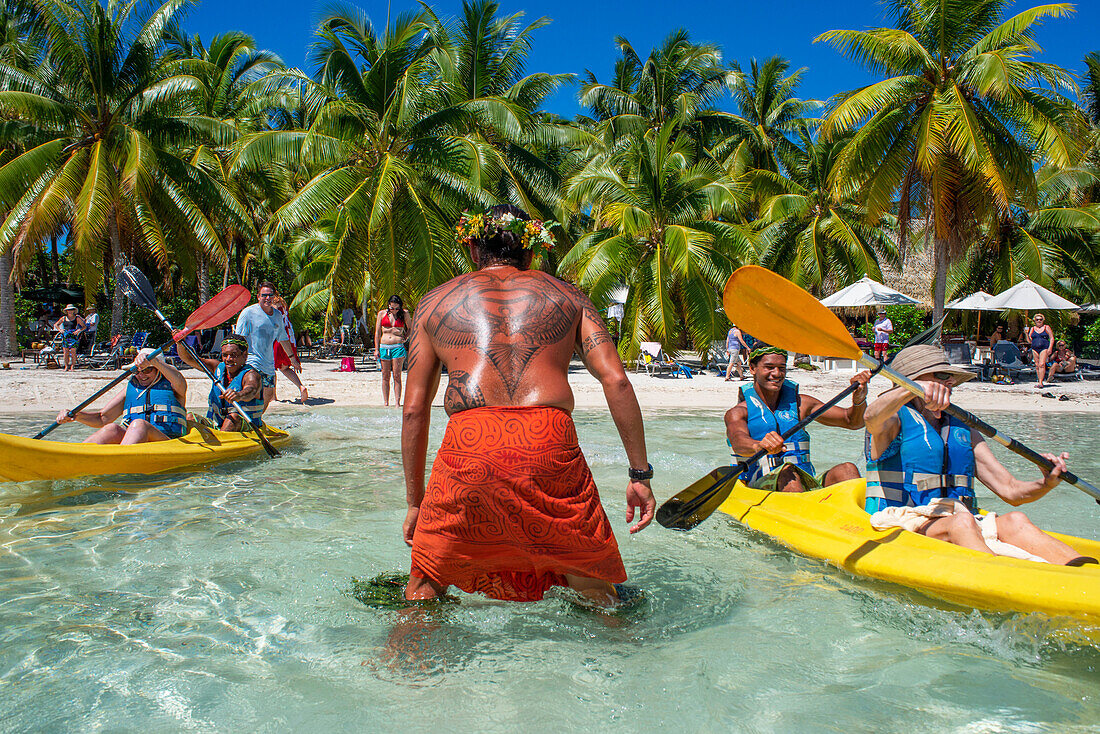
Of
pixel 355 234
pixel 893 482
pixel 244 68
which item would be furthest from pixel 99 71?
pixel 893 482

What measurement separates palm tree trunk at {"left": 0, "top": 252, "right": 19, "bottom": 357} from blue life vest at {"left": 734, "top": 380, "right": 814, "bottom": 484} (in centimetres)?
1795

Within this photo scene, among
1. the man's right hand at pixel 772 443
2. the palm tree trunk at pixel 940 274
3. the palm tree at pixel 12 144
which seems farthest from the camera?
the palm tree at pixel 12 144

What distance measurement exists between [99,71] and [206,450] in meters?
13.8

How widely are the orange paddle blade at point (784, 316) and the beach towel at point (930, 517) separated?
0.78 m

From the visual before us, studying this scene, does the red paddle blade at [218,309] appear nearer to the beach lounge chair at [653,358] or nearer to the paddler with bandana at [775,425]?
the paddler with bandana at [775,425]

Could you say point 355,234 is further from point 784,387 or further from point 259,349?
point 784,387

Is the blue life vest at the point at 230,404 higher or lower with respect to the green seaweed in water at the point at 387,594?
higher

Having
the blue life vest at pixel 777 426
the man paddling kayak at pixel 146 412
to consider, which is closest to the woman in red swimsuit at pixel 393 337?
the man paddling kayak at pixel 146 412

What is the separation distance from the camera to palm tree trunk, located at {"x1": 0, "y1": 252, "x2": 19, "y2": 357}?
16656mm

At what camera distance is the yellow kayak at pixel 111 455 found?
493cm

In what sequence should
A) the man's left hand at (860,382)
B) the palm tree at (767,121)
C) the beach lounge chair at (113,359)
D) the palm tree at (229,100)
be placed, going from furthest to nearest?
1. the palm tree at (767,121)
2. the palm tree at (229,100)
3. the beach lounge chair at (113,359)
4. the man's left hand at (860,382)

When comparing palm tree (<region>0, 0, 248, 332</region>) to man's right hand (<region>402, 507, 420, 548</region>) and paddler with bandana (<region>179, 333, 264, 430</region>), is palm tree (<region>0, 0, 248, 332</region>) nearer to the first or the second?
paddler with bandana (<region>179, 333, 264, 430</region>)

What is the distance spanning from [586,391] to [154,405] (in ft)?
25.5

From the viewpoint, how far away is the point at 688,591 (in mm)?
3635
